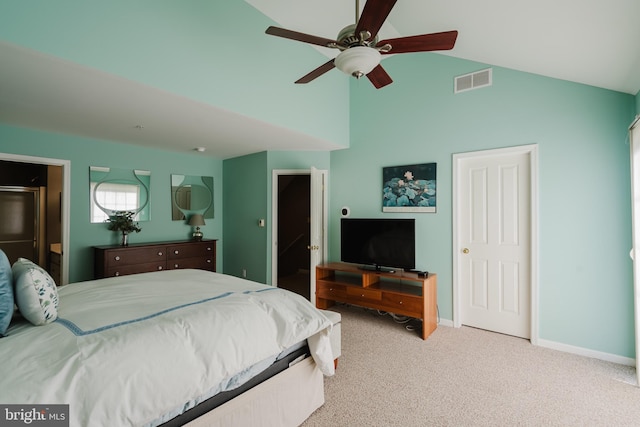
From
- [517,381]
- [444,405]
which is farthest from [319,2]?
[517,381]

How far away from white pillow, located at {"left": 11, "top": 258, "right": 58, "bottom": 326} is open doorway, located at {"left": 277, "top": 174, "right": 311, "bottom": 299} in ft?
16.3

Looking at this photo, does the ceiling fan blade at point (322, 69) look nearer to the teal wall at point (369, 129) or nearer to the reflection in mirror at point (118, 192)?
the teal wall at point (369, 129)

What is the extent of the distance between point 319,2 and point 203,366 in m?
3.20

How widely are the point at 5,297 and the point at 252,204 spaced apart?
11.5 ft

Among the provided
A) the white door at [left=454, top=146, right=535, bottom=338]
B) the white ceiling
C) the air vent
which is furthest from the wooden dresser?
the air vent

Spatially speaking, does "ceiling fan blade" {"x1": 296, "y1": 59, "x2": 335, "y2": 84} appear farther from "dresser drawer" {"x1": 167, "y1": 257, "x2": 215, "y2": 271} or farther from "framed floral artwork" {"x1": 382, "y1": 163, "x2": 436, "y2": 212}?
"dresser drawer" {"x1": 167, "y1": 257, "x2": 215, "y2": 271}

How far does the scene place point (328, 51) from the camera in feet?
12.6

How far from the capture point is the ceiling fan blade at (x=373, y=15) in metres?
1.56

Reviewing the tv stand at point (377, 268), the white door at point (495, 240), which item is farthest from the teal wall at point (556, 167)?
the tv stand at point (377, 268)

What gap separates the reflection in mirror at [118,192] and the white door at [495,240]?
4.29 meters

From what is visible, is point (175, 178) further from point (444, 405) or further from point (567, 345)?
point (567, 345)

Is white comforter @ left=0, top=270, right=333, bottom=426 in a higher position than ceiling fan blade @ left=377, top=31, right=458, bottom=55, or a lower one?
lower

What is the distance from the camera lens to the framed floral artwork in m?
3.73

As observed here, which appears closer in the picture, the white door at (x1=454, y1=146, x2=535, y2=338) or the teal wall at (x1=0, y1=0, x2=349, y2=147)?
the teal wall at (x1=0, y1=0, x2=349, y2=147)
